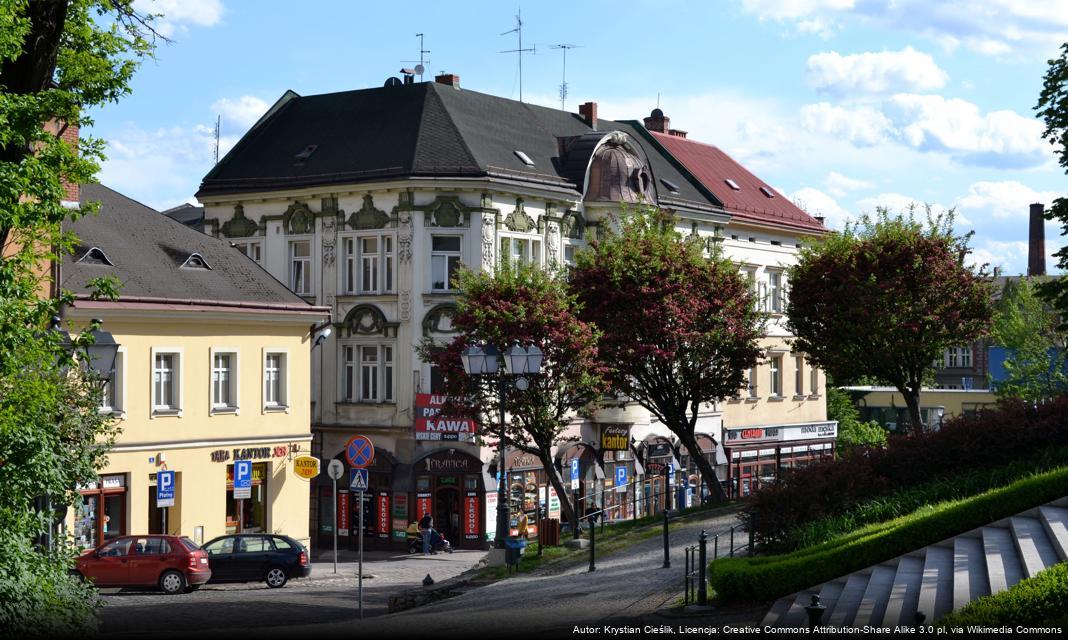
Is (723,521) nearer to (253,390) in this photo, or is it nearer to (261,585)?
(261,585)

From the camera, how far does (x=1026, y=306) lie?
82750 millimetres

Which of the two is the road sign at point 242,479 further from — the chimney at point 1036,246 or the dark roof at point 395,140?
the chimney at point 1036,246

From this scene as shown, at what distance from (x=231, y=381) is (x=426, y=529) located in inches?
325

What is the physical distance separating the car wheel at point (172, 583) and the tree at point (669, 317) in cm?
1293

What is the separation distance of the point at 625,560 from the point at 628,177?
79.9ft

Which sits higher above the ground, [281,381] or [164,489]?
[281,381]

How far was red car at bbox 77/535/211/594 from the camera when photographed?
105 ft

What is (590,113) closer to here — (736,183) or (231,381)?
(736,183)

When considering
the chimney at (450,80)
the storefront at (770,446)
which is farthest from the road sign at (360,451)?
the storefront at (770,446)

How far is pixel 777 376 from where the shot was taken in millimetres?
64562

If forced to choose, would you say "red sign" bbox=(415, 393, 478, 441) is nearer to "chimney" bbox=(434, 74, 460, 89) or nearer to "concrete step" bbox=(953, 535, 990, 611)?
"chimney" bbox=(434, 74, 460, 89)

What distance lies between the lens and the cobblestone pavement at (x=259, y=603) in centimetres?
2672

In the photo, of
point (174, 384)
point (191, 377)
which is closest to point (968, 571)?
point (174, 384)

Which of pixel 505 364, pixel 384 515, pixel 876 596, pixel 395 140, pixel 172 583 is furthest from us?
pixel 395 140
